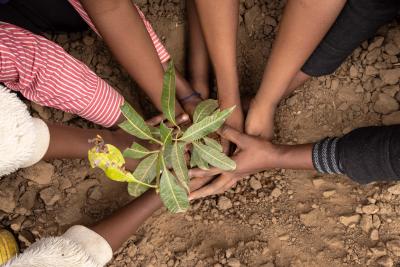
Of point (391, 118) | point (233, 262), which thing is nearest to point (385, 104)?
point (391, 118)

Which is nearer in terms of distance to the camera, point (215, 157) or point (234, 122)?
point (215, 157)

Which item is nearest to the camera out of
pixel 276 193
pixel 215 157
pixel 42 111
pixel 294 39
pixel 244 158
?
pixel 215 157

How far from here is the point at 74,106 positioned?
1345mm

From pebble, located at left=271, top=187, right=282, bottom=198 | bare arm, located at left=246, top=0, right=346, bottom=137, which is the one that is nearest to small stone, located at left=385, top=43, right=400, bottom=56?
bare arm, located at left=246, top=0, right=346, bottom=137

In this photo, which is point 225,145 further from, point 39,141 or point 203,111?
point 39,141

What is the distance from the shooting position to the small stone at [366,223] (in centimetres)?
139

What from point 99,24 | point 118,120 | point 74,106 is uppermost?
point 99,24

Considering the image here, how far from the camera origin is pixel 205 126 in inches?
41.5

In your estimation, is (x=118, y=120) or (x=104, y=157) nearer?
(x=104, y=157)

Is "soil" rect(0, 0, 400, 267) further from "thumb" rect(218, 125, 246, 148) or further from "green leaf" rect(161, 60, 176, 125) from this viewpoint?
"green leaf" rect(161, 60, 176, 125)

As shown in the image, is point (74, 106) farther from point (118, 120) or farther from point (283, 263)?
point (283, 263)

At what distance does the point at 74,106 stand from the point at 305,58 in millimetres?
668

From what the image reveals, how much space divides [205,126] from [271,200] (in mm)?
531

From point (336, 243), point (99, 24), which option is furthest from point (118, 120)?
point (336, 243)
